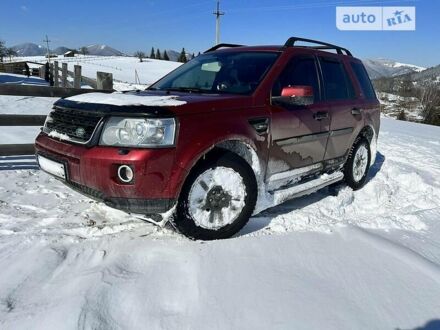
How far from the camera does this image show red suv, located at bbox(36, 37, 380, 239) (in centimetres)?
286

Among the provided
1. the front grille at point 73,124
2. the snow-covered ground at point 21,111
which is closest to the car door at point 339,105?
the front grille at point 73,124

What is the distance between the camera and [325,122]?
4.35 metres

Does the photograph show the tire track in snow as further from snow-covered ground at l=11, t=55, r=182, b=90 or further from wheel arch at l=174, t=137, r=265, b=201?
snow-covered ground at l=11, t=55, r=182, b=90

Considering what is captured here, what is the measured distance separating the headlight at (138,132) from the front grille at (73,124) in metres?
0.14

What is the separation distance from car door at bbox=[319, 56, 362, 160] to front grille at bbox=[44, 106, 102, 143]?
8.66ft

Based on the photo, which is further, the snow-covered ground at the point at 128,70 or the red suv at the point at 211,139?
the snow-covered ground at the point at 128,70

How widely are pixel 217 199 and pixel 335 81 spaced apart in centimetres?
244

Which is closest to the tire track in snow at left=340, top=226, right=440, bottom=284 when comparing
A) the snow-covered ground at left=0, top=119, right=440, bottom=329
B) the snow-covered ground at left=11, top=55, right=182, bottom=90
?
the snow-covered ground at left=0, top=119, right=440, bottom=329

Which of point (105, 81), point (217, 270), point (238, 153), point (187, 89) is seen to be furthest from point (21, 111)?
point (217, 270)

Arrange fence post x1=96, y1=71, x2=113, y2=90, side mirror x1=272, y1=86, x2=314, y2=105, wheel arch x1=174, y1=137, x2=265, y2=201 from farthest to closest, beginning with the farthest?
fence post x1=96, y1=71, x2=113, y2=90
side mirror x1=272, y1=86, x2=314, y2=105
wheel arch x1=174, y1=137, x2=265, y2=201

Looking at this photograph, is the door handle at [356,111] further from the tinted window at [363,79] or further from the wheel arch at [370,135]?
the tinted window at [363,79]

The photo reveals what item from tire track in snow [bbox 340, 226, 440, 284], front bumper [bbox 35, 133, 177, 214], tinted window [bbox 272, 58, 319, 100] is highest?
tinted window [bbox 272, 58, 319, 100]

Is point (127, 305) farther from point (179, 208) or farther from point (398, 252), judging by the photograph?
point (398, 252)

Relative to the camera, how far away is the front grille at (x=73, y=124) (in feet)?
9.81
